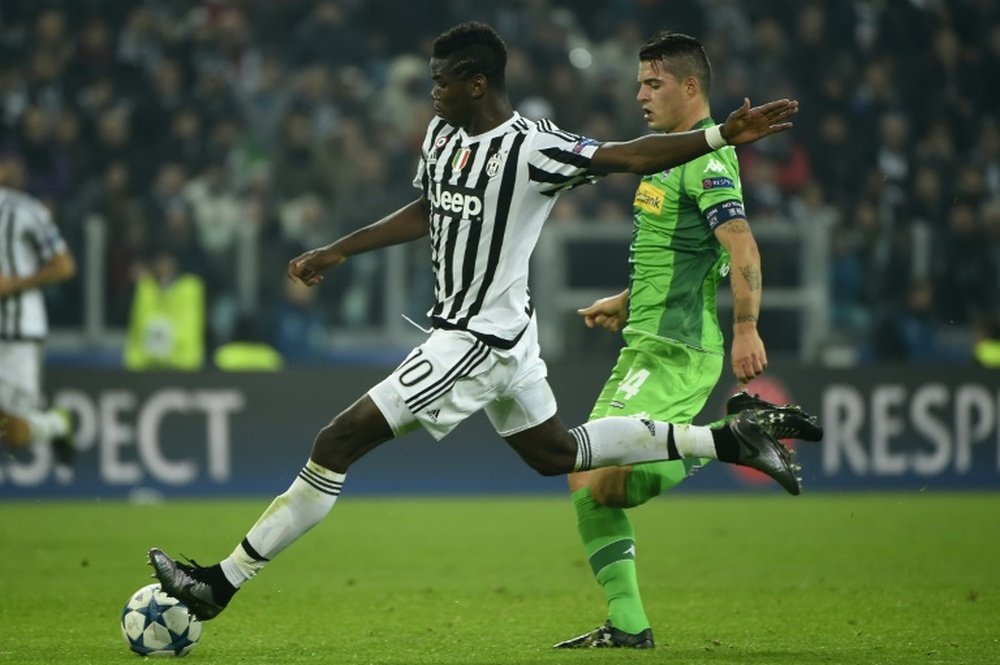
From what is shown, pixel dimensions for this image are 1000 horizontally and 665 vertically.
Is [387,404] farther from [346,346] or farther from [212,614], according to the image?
[346,346]

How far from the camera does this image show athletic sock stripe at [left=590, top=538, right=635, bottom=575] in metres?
6.29

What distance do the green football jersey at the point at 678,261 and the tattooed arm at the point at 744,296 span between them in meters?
0.23

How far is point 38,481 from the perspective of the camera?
13.5m

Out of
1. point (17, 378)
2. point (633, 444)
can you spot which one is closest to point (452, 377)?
point (633, 444)

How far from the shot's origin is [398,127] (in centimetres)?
1652

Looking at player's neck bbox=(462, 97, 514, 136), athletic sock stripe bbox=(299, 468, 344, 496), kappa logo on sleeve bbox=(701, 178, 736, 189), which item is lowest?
athletic sock stripe bbox=(299, 468, 344, 496)

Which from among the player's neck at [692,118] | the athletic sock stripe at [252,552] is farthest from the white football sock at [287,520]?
the player's neck at [692,118]

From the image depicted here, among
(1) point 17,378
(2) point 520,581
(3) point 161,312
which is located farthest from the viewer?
(3) point 161,312

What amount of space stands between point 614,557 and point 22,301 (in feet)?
20.7

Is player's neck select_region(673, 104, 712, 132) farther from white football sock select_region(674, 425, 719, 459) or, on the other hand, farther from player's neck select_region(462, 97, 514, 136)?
white football sock select_region(674, 425, 719, 459)

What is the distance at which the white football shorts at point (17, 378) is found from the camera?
11.2 m

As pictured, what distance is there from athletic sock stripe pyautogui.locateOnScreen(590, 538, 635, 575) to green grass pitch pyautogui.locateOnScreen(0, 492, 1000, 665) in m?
0.37

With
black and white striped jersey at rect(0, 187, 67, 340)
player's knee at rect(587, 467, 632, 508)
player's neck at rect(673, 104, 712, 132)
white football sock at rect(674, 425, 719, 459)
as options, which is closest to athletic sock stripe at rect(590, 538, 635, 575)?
player's knee at rect(587, 467, 632, 508)

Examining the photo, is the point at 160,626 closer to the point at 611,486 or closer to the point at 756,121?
the point at 611,486
